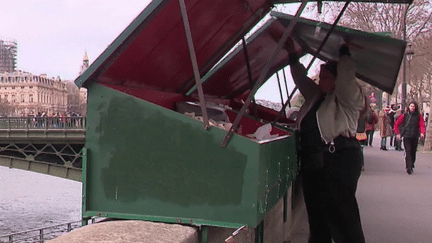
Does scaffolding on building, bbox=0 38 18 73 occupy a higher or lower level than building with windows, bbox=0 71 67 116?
higher

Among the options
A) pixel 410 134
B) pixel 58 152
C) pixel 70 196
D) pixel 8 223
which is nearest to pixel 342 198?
pixel 410 134

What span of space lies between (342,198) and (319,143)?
55cm

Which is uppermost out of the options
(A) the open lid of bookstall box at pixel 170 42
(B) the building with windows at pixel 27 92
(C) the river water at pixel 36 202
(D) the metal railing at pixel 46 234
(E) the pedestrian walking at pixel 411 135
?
(B) the building with windows at pixel 27 92

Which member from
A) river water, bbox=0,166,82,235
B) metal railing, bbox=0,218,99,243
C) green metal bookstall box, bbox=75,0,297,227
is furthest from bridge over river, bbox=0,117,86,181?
green metal bookstall box, bbox=75,0,297,227

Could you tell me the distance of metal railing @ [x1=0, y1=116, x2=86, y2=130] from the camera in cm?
3703

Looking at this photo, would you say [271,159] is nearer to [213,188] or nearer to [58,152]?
[213,188]

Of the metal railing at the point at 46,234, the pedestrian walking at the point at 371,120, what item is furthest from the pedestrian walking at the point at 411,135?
the metal railing at the point at 46,234

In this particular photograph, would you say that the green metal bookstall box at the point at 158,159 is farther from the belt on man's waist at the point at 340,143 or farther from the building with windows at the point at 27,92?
the building with windows at the point at 27,92

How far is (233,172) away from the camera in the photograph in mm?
3006

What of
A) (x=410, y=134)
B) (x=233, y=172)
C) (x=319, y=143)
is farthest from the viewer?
(x=410, y=134)

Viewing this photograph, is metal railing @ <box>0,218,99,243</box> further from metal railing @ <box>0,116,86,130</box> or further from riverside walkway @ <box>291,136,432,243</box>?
riverside walkway @ <box>291,136,432,243</box>

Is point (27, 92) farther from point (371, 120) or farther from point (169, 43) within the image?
point (169, 43)

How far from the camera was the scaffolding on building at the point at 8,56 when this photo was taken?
154m

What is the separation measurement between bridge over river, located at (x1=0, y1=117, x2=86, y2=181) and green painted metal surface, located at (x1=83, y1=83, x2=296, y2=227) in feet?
111
